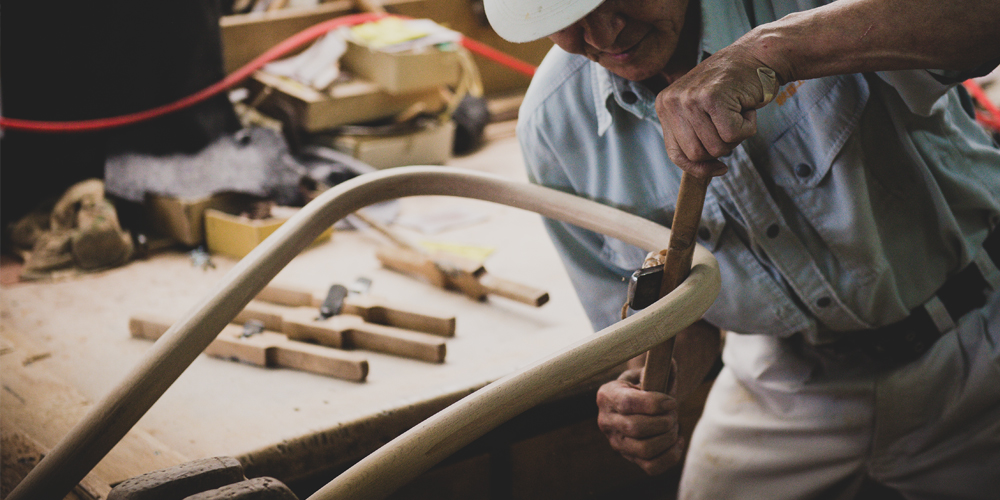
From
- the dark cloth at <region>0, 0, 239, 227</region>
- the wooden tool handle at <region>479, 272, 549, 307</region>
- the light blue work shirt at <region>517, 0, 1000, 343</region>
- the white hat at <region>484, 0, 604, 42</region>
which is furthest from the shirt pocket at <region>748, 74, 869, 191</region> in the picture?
the dark cloth at <region>0, 0, 239, 227</region>

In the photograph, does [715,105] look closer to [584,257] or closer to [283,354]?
[584,257]

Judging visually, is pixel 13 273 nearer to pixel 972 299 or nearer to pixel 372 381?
pixel 372 381

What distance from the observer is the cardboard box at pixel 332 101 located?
2.79m

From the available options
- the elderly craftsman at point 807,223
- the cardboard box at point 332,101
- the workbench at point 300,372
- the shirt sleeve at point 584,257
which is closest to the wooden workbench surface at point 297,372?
the workbench at point 300,372

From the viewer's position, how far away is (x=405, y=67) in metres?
2.80

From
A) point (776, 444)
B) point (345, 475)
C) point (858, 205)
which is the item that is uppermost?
point (858, 205)

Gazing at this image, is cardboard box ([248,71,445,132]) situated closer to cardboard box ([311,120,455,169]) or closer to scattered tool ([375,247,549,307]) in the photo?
cardboard box ([311,120,455,169])

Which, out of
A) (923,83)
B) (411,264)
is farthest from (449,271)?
(923,83)

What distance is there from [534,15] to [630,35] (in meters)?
0.16

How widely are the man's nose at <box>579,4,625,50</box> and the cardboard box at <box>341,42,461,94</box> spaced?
6.04 ft

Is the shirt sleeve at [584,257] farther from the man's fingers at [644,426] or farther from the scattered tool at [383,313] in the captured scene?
the scattered tool at [383,313]

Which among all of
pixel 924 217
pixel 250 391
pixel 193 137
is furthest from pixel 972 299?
pixel 193 137

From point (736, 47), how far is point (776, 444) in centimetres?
89

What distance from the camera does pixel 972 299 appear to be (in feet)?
4.38
